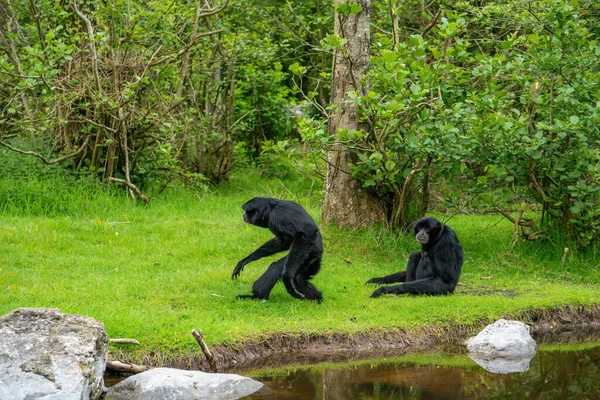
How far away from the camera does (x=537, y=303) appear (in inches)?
382

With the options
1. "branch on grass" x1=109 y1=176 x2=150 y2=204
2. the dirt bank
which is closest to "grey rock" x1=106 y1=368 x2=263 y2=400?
the dirt bank

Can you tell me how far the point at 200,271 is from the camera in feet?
34.5

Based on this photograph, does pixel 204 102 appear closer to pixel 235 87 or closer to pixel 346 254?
pixel 235 87

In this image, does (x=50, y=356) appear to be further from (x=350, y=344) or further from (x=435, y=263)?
(x=435, y=263)

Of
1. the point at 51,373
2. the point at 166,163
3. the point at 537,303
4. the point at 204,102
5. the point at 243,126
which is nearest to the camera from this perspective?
the point at 51,373

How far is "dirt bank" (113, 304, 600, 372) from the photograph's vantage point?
25.6 ft

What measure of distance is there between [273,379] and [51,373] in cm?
221

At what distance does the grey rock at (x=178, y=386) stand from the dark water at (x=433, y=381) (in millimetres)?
239

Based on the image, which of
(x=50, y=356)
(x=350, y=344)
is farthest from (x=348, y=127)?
(x=50, y=356)

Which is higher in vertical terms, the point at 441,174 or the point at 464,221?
the point at 441,174

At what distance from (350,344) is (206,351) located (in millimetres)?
1856

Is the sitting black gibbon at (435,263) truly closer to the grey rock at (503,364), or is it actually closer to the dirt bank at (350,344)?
the dirt bank at (350,344)

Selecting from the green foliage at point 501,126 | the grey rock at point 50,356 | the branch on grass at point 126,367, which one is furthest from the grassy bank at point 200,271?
the grey rock at point 50,356

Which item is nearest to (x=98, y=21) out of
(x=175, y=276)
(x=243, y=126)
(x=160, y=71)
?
(x=160, y=71)
